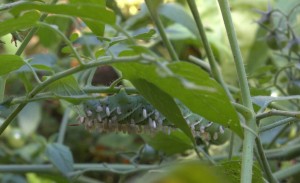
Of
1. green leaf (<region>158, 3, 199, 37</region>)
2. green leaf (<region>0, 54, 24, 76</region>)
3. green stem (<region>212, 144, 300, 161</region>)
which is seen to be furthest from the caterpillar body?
green leaf (<region>158, 3, 199, 37</region>)

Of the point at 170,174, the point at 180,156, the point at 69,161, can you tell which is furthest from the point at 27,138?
the point at 170,174

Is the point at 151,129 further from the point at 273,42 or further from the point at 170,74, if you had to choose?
the point at 273,42

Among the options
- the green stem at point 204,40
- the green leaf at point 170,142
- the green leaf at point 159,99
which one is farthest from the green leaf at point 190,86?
the green leaf at point 170,142

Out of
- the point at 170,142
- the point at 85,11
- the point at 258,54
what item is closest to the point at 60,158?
the point at 170,142

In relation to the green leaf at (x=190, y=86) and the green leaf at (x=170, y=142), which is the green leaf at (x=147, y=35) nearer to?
the green leaf at (x=190, y=86)

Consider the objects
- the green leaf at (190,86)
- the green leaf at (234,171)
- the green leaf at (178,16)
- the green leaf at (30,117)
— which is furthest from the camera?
the green leaf at (30,117)

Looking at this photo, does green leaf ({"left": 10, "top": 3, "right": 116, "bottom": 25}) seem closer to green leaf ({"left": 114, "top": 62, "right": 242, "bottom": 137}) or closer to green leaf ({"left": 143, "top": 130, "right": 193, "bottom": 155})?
green leaf ({"left": 114, "top": 62, "right": 242, "bottom": 137})

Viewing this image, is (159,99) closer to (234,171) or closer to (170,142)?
(234,171)
